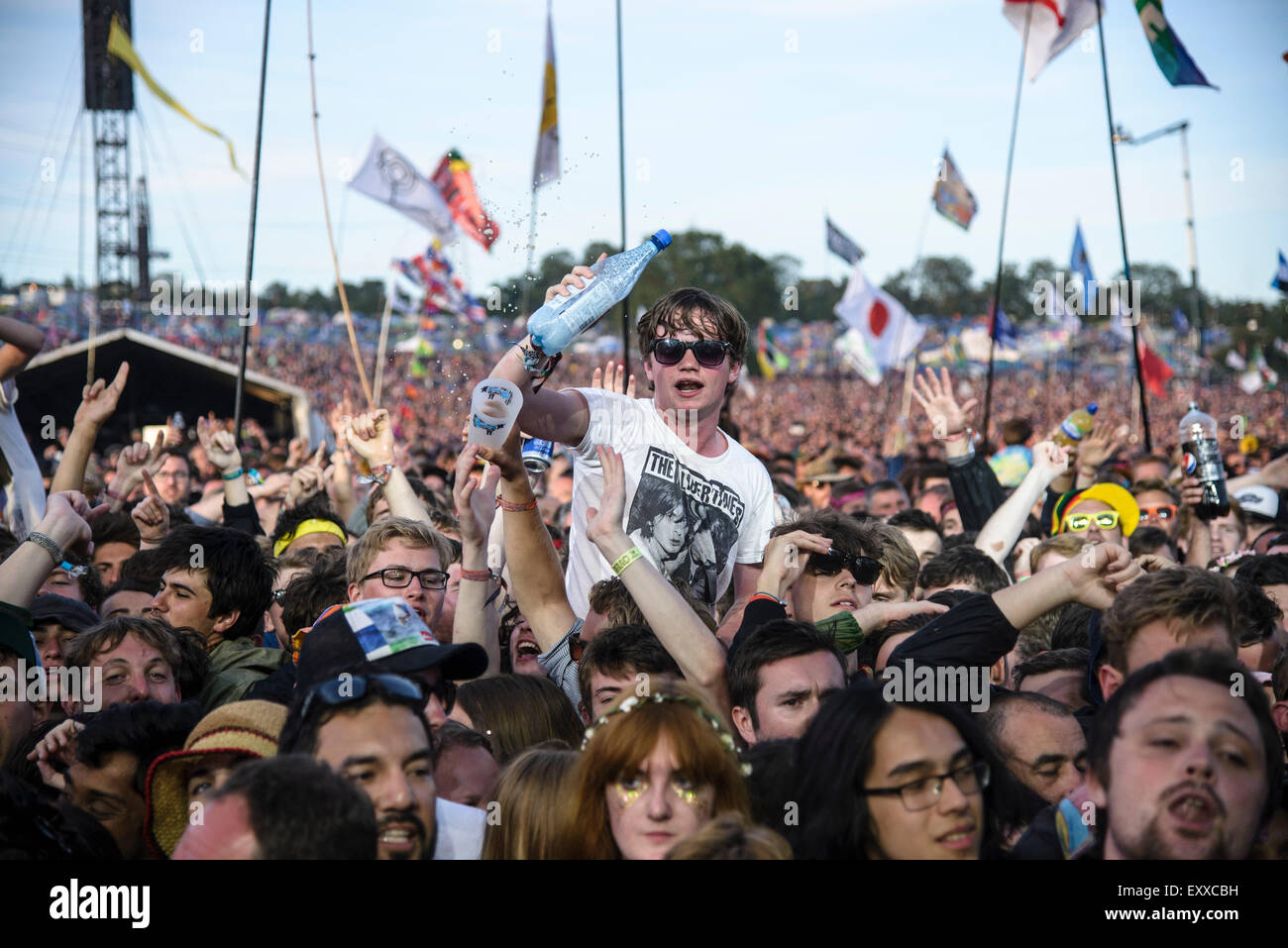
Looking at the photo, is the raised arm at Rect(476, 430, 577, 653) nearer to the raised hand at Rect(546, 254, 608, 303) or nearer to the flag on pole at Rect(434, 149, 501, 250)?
the raised hand at Rect(546, 254, 608, 303)

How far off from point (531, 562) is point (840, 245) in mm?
16545

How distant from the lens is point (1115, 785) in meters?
2.43

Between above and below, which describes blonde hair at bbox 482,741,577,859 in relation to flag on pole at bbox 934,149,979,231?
below

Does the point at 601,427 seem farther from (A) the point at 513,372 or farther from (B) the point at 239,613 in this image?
(B) the point at 239,613

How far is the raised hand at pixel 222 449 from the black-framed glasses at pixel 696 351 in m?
3.94

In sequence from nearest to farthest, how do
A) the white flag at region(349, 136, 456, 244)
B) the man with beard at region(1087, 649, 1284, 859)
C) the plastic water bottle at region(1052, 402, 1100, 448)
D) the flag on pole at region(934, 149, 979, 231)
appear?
the man with beard at region(1087, 649, 1284, 859) → the plastic water bottle at region(1052, 402, 1100, 448) → the white flag at region(349, 136, 456, 244) → the flag on pole at region(934, 149, 979, 231)

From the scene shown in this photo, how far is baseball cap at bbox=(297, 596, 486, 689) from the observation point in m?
3.13

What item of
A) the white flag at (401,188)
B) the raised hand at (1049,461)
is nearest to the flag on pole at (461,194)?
the white flag at (401,188)

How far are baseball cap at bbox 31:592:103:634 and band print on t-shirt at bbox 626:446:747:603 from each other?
2.13 m

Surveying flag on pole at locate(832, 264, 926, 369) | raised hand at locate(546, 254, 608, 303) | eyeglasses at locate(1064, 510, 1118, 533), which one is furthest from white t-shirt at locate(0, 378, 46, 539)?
flag on pole at locate(832, 264, 926, 369)

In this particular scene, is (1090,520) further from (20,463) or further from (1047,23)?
(1047,23)

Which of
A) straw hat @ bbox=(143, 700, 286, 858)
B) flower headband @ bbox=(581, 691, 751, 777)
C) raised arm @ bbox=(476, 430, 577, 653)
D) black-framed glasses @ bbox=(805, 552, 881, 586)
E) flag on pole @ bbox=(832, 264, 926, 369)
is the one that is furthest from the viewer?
flag on pole @ bbox=(832, 264, 926, 369)

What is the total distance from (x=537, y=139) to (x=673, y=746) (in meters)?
9.88
